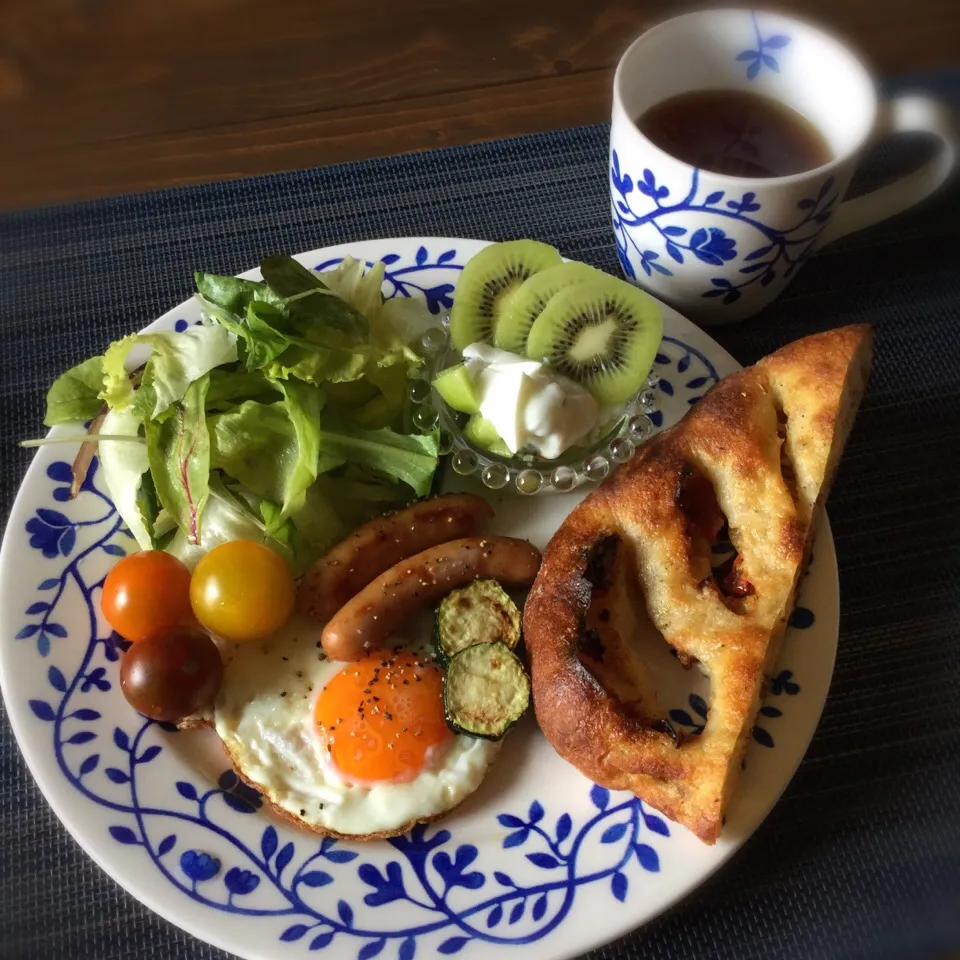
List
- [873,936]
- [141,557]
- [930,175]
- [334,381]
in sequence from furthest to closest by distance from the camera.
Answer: [930,175], [334,381], [141,557], [873,936]

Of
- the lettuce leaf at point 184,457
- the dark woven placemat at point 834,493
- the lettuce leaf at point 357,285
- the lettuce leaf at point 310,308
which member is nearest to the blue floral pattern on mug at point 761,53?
the dark woven placemat at point 834,493

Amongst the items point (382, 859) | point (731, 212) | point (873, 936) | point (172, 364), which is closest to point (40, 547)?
point (172, 364)

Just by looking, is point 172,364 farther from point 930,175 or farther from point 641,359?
point 930,175

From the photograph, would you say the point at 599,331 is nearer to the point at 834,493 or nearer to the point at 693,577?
the point at 693,577

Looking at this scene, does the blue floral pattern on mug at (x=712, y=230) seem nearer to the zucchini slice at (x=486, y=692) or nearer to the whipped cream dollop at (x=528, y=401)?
the whipped cream dollop at (x=528, y=401)

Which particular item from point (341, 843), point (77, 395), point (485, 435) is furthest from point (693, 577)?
point (77, 395)
